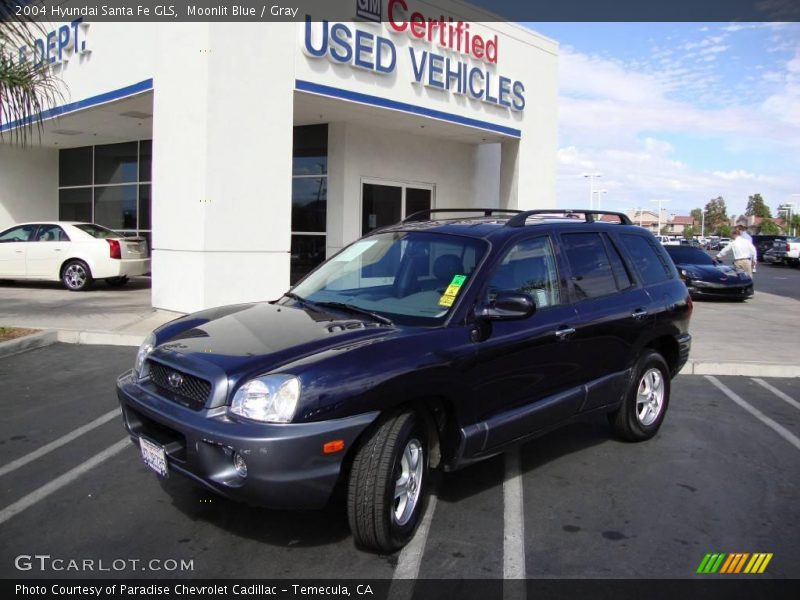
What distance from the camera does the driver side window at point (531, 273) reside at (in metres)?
4.14

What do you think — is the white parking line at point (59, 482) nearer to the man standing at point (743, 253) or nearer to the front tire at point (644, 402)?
the front tire at point (644, 402)

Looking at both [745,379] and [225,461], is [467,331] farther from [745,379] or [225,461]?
[745,379]

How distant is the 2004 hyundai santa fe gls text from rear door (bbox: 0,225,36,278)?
40.2 feet

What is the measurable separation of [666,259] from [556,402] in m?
2.35

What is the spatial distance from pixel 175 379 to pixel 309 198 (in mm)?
11900

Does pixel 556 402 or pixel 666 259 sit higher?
pixel 666 259

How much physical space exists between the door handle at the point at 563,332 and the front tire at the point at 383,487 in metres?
1.33

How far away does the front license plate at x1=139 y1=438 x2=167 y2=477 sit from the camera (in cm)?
333

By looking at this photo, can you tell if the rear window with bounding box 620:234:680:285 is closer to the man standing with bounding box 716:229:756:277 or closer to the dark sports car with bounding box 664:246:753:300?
the dark sports car with bounding box 664:246:753:300

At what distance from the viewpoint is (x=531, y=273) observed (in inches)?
172

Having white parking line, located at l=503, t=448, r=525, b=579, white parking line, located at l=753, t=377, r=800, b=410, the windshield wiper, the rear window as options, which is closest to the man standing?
white parking line, located at l=753, t=377, r=800, b=410

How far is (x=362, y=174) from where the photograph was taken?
587 inches

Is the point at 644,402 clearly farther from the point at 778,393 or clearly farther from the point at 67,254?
the point at 67,254
